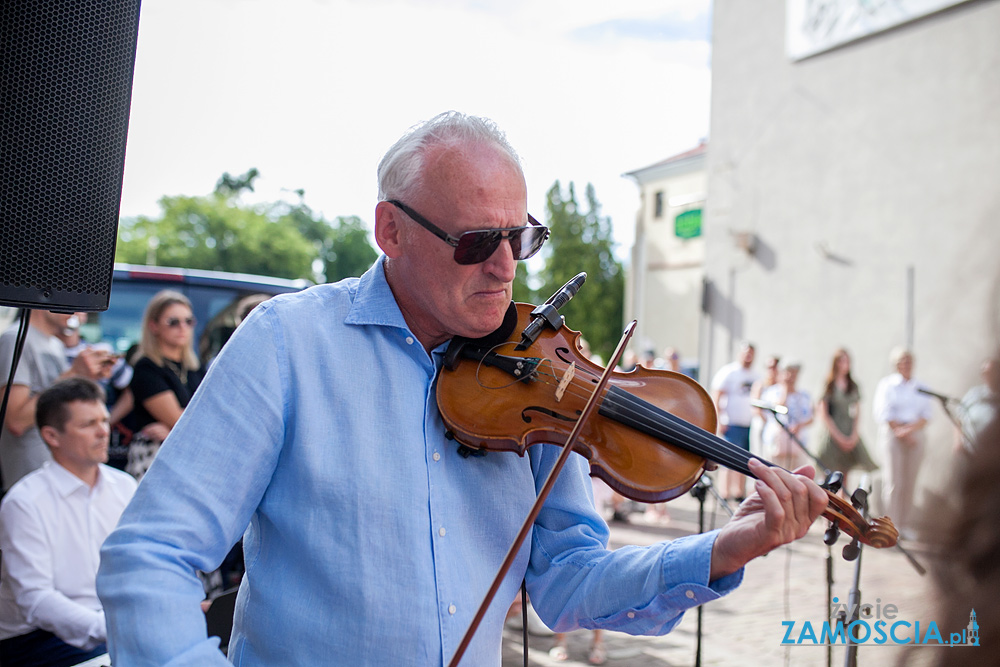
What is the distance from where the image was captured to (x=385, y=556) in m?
1.59

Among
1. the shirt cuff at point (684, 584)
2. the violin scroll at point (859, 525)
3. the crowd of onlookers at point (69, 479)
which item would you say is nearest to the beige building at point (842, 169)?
the crowd of onlookers at point (69, 479)

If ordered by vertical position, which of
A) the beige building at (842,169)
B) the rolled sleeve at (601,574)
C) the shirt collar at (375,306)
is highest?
the beige building at (842,169)

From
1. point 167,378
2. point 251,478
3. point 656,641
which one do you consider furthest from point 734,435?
Answer: point 251,478

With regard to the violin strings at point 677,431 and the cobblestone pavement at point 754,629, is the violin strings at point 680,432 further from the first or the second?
the cobblestone pavement at point 754,629

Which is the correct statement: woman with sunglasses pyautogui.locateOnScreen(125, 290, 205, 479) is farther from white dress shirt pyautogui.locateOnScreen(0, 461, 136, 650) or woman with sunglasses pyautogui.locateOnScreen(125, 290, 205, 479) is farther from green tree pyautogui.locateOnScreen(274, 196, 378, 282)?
green tree pyautogui.locateOnScreen(274, 196, 378, 282)

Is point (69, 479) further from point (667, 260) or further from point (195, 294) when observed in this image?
point (667, 260)

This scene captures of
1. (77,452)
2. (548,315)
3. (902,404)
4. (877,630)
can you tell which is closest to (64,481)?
(77,452)

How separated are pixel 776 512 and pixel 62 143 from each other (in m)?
1.76

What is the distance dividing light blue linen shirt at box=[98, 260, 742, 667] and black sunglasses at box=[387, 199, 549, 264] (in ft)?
0.62

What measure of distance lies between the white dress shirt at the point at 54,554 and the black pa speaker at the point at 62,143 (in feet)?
5.46

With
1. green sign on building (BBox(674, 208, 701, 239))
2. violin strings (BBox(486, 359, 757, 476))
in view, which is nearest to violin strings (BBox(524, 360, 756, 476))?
violin strings (BBox(486, 359, 757, 476))

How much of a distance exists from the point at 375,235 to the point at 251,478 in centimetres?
63

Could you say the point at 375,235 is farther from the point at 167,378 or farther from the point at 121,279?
the point at 121,279

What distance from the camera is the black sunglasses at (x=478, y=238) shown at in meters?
1.76
